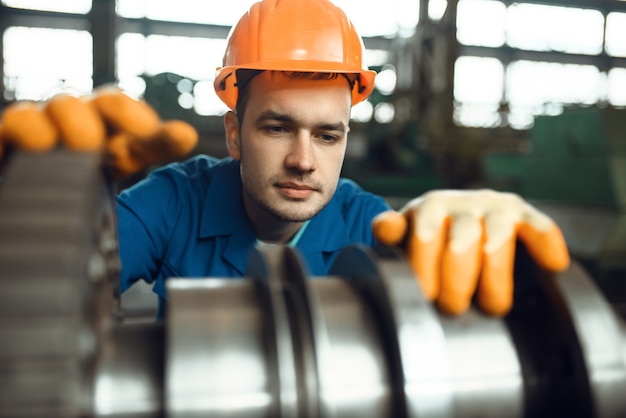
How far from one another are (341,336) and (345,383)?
0.14 ft

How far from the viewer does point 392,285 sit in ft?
1.61

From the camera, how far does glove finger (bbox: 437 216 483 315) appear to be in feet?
1.78

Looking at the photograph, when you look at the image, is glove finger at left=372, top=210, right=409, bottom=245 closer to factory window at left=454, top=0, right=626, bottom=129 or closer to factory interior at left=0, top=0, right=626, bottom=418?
factory interior at left=0, top=0, right=626, bottom=418

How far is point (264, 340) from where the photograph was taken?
18.7 inches

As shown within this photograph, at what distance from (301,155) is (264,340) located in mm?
629

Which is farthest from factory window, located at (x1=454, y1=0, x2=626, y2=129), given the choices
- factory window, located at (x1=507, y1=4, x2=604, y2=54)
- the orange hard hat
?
the orange hard hat

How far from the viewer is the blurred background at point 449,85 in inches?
122

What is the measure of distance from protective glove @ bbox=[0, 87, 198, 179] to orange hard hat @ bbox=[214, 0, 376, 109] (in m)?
0.63

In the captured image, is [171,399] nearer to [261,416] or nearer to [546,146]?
[261,416]

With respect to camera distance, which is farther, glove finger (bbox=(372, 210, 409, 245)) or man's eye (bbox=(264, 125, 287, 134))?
man's eye (bbox=(264, 125, 287, 134))

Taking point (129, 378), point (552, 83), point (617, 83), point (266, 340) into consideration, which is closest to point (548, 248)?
point (266, 340)

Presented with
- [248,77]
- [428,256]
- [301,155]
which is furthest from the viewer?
[248,77]

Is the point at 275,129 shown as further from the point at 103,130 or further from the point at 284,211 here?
→ the point at 103,130

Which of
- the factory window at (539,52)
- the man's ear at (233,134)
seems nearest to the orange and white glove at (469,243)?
the man's ear at (233,134)
